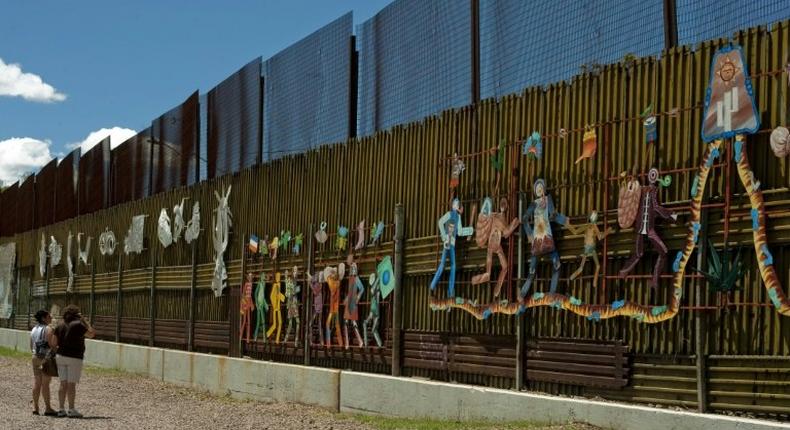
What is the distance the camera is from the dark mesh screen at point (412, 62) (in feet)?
45.9

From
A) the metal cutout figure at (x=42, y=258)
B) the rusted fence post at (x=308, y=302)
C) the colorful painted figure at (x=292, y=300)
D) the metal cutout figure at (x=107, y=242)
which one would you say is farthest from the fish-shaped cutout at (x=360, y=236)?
the metal cutout figure at (x=42, y=258)

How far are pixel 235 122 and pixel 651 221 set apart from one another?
1279 cm

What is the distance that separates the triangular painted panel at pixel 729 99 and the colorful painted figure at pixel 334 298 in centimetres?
759

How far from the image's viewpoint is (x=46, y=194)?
39.4 metres

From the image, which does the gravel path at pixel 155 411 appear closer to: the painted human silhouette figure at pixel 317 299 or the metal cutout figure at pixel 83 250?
the painted human silhouette figure at pixel 317 299

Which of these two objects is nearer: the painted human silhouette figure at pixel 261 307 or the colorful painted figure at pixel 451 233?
the colorful painted figure at pixel 451 233

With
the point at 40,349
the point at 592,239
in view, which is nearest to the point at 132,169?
the point at 40,349

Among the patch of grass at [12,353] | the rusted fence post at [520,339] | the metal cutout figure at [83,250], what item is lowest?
the patch of grass at [12,353]

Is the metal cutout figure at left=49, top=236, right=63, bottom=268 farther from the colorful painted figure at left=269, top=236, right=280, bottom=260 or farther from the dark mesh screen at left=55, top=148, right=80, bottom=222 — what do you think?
the colorful painted figure at left=269, top=236, right=280, bottom=260

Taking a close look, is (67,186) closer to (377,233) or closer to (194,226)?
(194,226)

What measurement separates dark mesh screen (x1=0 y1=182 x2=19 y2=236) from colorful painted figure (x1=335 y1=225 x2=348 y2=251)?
3036 centimetres

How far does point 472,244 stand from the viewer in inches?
516

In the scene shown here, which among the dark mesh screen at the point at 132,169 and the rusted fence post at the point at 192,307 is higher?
the dark mesh screen at the point at 132,169

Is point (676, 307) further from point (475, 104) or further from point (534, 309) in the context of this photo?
point (475, 104)
